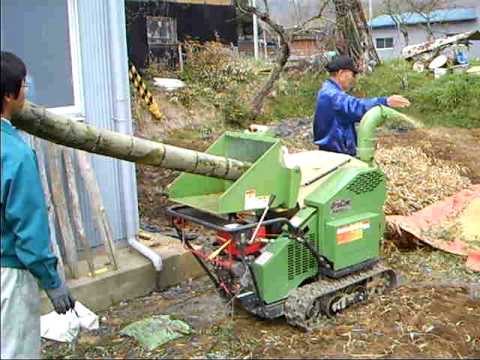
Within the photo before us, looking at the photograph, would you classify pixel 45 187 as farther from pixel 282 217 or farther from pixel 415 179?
pixel 415 179

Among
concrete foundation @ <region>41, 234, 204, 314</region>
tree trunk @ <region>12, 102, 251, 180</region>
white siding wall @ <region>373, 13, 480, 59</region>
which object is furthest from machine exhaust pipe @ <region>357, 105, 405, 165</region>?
white siding wall @ <region>373, 13, 480, 59</region>

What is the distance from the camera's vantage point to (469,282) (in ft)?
18.2

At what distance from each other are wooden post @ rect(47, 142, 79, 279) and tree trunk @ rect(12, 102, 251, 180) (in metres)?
1.61

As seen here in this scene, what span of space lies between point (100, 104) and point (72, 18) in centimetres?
78

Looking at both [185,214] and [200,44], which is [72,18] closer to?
[185,214]

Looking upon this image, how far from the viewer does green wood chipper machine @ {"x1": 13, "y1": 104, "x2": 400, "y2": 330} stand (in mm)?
4121

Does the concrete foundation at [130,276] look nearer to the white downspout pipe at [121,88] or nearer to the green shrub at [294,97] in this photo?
the white downspout pipe at [121,88]

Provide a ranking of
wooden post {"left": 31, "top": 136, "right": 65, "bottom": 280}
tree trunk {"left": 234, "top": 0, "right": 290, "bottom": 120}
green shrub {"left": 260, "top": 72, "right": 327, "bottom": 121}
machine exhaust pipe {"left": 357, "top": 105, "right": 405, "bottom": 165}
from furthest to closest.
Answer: green shrub {"left": 260, "top": 72, "right": 327, "bottom": 121} → tree trunk {"left": 234, "top": 0, "right": 290, "bottom": 120} → wooden post {"left": 31, "top": 136, "right": 65, "bottom": 280} → machine exhaust pipe {"left": 357, "top": 105, "right": 405, "bottom": 165}

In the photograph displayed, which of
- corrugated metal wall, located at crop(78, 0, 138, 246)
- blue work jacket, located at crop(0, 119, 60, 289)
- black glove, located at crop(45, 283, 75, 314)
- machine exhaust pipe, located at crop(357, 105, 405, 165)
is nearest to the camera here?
blue work jacket, located at crop(0, 119, 60, 289)

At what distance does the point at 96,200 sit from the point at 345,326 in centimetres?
238

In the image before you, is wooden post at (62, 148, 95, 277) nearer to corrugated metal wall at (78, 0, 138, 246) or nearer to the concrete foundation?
the concrete foundation

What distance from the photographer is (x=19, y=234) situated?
2.76m

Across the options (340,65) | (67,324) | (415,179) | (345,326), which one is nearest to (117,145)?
(67,324)

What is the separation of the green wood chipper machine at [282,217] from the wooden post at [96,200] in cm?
97
